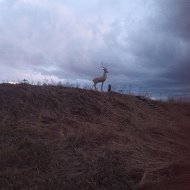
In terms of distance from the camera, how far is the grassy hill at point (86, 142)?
13.0 meters

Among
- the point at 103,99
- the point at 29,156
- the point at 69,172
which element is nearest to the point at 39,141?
the point at 29,156

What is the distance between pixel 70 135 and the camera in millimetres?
15445

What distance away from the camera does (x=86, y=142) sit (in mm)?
15281

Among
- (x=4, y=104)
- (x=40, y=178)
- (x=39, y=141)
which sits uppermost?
(x=4, y=104)

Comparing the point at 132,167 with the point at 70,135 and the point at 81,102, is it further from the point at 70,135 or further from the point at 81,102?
the point at 81,102

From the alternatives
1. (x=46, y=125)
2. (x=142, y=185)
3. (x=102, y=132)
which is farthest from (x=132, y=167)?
(x=46, y=125)

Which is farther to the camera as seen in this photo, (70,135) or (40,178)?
(70,135)

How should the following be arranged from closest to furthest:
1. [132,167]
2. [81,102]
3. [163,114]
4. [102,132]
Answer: [132,167]
[102,132]
[81,102]
[163,114]

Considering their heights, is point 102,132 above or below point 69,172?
above

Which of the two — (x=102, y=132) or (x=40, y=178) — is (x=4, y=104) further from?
(x=40, y=178)

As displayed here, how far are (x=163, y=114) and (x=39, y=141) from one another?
759 centimetres

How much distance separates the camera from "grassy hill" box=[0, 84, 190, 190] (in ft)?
42.5

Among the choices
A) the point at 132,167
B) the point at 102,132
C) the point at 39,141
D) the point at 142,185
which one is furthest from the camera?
the point at 102,132

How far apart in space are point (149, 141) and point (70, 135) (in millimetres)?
2964
